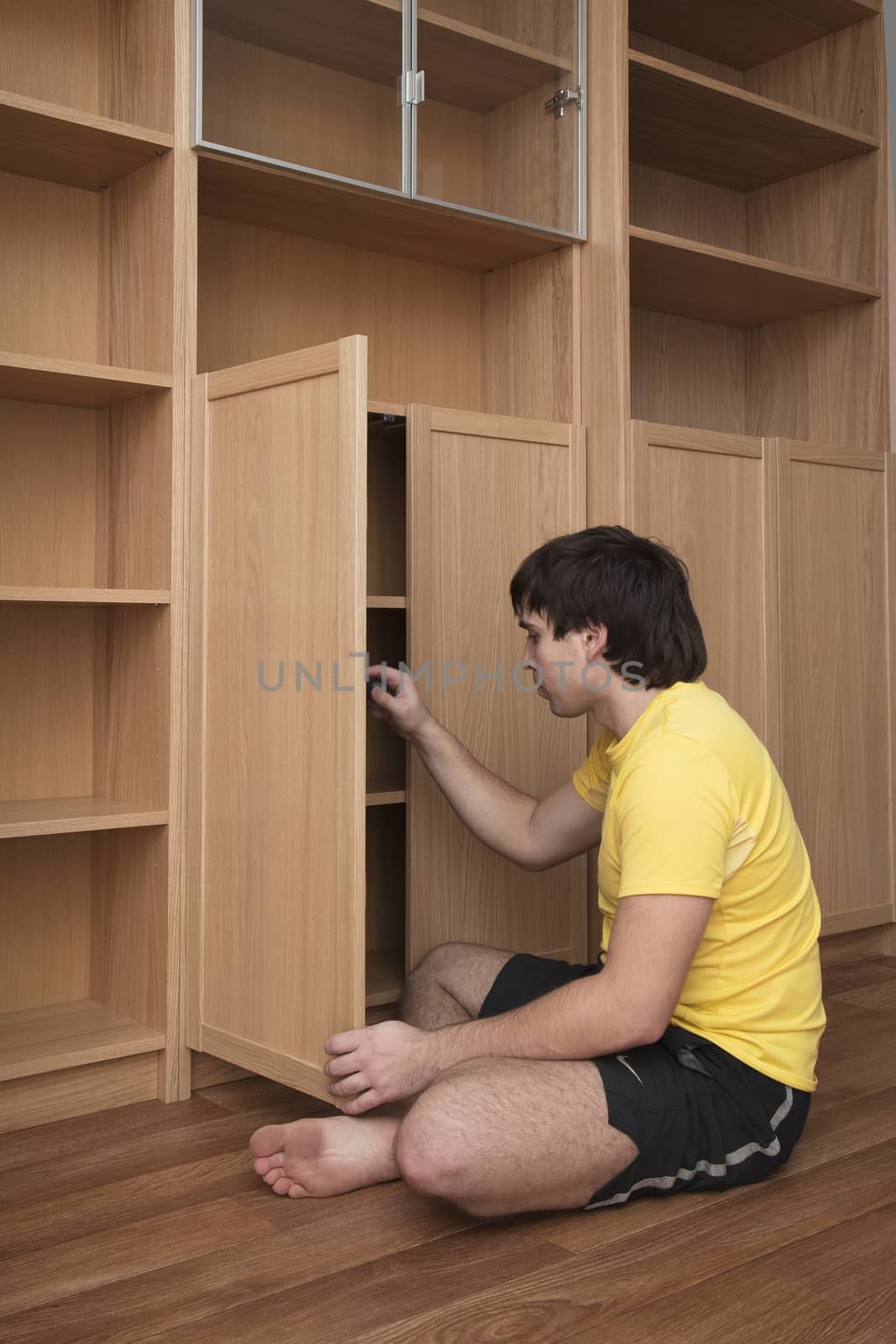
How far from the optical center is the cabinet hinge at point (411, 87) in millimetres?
2445

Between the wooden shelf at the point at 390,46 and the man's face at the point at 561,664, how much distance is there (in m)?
1.20

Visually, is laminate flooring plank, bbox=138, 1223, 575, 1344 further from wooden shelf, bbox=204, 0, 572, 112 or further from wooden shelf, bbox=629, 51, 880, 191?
wooden shelf, bbox=629, 51, 880, 191

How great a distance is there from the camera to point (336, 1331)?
1.45m

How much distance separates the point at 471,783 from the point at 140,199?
122 cm

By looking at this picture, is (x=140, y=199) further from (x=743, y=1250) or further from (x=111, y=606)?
(x=743, y=1250)

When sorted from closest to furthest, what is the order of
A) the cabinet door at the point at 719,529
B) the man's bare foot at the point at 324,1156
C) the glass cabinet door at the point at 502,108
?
1. the man's bare foot at the point at 324,1156
2. the glass cabinet door at the point at 502,108
3. the cabinet door at the point at 719,529

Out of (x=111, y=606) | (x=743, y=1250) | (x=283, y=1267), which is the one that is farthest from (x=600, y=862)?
(x=111, y=606)

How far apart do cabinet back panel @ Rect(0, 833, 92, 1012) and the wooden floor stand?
1.34 feet

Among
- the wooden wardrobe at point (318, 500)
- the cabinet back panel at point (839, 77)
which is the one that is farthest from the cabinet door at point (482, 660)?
the cabinet back panel at point (839, 77)

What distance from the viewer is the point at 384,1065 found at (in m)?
1.84

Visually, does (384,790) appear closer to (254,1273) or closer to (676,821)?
(676,821)

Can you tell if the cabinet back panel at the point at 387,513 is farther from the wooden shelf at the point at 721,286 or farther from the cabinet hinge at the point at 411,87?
the wooden shelf at the point at 721,286

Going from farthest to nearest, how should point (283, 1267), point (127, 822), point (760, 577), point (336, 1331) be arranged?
point (760, 577) → point (127, 822) → point (283, 1267) → point (336, 1331)

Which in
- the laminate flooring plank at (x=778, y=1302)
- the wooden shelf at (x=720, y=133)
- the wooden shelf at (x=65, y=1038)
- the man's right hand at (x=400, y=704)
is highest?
the wooden shelf at (x=720, y=133)
